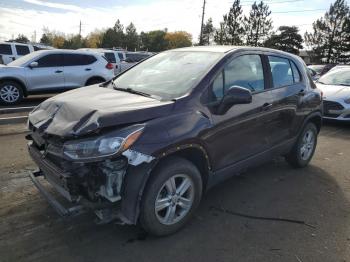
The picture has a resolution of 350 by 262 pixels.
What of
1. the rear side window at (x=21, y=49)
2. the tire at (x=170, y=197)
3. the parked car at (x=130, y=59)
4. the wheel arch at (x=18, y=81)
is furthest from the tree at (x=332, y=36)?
the tire at (x=170, y=197)

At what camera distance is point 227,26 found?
5131 centimetres

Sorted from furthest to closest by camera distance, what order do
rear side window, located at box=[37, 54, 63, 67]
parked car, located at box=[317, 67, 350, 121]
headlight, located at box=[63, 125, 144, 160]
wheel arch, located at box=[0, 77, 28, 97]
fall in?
rear side window, located at box=[37, 54, 63, 67] < wheel arch, located at box=[0, 77, 28, 97] < parked car, located at box=[317, 67, 350, 121] < headlight, located at box=[63, 125, 144, 160]

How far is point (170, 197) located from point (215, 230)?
662 millimetres

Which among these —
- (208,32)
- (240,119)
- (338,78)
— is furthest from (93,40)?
(240,119)

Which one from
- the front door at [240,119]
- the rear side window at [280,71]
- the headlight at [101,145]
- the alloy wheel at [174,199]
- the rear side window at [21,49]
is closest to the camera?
the headlight at [101,145]

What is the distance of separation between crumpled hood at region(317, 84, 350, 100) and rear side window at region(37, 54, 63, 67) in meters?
7.86

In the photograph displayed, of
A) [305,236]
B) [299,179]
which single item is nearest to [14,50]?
[299,179]

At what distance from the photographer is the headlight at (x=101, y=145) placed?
320 centimetres

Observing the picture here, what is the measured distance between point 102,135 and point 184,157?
924 mm

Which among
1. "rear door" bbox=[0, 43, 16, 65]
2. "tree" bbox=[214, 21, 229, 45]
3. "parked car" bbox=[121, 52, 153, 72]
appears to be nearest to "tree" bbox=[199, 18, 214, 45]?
"tree" bbox=[214, 21, 229, 45]

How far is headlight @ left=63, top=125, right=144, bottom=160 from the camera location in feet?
10.5

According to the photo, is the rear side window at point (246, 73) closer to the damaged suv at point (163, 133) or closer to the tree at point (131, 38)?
the damaged suv at point (163, 133)

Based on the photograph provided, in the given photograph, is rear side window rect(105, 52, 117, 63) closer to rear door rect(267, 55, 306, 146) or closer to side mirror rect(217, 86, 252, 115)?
rear door rect(267, 55, 306, 146)

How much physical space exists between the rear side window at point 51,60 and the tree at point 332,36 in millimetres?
48662
